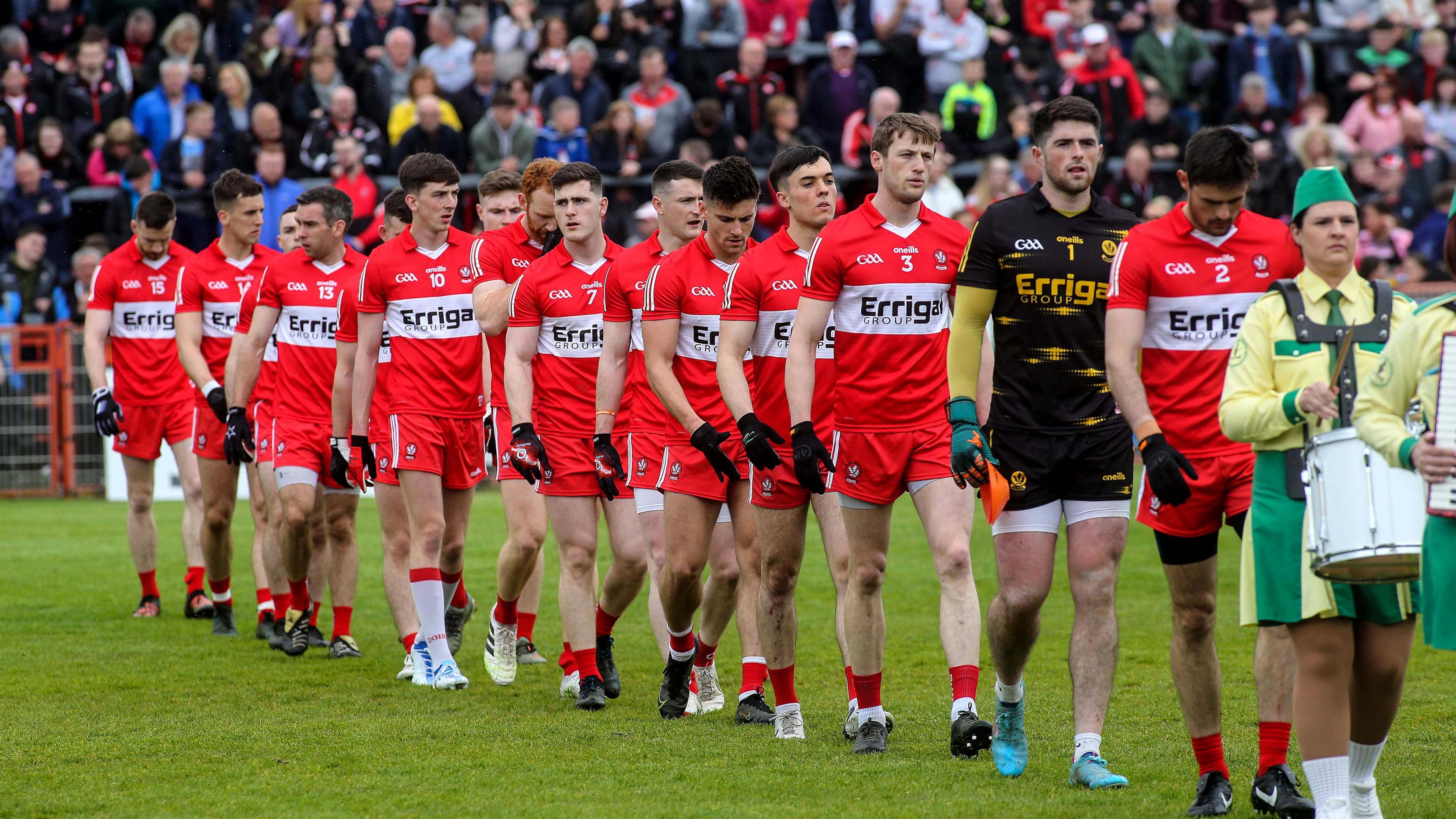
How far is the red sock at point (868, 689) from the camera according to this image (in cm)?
708

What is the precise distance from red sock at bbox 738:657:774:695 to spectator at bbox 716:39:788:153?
13498 millimetres

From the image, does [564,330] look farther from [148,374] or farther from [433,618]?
[148,374]

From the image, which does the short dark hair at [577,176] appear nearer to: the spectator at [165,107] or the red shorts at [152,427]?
the red shorts at [152,427]

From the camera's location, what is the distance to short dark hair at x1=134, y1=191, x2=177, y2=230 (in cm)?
1193

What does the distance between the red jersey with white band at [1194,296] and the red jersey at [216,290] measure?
7064 mm

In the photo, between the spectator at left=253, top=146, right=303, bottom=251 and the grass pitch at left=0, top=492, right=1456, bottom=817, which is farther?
the spectator at left=253, top=146, right=303, bottom=251

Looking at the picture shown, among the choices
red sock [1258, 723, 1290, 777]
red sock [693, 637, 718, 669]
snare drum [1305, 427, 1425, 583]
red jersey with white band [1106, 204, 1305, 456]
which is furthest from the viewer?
red sock [693, 637, 718, 669]

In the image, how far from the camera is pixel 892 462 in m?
6.96

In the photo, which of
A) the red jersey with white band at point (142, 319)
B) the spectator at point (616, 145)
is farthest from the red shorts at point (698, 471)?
the spectator at point (616, 145)

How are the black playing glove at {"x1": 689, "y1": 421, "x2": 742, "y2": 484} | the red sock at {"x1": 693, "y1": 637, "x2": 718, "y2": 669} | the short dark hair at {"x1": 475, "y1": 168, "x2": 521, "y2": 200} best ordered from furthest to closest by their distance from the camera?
the short dark hair at {"x1": 475, "y1": 168, "x2": 521, "y2": 200} < the red sock at {"x1": 693, "y1": 637, "x2": 718, "y2": 669} < the black playing glove at {"x1": 689, "y1": 421, "x2": 742, "y2": 484}

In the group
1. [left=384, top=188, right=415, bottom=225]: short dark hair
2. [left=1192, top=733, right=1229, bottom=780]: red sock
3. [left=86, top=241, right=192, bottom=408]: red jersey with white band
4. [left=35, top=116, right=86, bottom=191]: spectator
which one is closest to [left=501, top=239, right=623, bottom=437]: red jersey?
[left=384, top=188, right=415, bottom=225]: short dark hair

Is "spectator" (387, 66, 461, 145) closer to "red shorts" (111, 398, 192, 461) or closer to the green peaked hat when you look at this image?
"red shorts" (111, 398, 192, 461)

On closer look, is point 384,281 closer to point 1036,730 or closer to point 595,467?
point 595,467

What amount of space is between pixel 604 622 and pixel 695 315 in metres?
1.88
